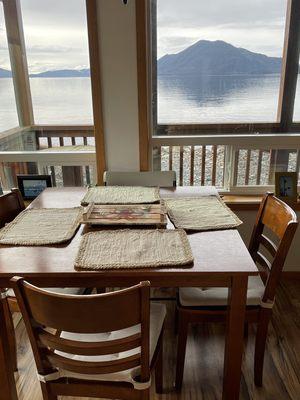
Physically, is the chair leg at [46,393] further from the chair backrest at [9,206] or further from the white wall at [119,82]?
the white wall at [119,82]

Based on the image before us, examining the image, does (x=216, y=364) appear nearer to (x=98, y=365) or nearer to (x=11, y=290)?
(x=98, y=365)

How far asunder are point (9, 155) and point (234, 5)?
1.87m

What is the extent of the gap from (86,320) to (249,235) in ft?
5.75

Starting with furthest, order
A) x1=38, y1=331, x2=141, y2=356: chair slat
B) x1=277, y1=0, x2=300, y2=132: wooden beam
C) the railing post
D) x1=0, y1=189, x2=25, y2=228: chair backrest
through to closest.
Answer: the railing post
x1=277, y1=0, x2=300, y2=132: wooden beam
x1=0, y1=189, x2=25, y2=228: chair backrest
x1=38, y1=331, x2=141, y2=356: chair slat

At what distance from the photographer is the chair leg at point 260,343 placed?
60.9 inches

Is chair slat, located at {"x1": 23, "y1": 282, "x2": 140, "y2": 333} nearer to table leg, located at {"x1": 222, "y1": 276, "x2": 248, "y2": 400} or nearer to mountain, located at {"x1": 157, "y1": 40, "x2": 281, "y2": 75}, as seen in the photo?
table leg, located at {"x1": 222, "y1": 276, "x2": 248, "y2": 400}

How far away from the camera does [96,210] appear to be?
5.39ft

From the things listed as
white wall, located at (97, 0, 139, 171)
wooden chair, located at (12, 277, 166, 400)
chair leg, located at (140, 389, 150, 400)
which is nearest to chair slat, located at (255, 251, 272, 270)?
wooden chair, located at (12, 277, 166, 400)

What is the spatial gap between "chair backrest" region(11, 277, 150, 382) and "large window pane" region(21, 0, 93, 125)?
1.70 meters

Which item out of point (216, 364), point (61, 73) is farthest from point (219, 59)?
point (216, 364)

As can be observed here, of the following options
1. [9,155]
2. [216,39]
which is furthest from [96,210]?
[216,39]

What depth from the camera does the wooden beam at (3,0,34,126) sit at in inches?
90.5

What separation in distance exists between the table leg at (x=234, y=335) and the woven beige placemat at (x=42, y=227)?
2.24ft

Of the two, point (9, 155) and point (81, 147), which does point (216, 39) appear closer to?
point (81, 147)
